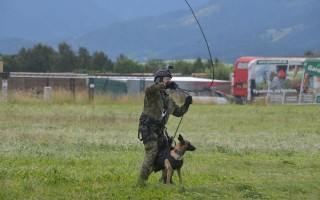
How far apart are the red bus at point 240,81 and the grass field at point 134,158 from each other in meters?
18.9

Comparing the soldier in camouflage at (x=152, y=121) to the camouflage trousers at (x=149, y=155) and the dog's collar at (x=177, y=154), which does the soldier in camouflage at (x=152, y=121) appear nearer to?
the camouflage trousers at (x=149, y=155)

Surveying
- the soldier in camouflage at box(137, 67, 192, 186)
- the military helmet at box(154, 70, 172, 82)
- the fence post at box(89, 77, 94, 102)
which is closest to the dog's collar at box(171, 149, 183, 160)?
the soldier in camouflage at box(137, 67, 192, 186)

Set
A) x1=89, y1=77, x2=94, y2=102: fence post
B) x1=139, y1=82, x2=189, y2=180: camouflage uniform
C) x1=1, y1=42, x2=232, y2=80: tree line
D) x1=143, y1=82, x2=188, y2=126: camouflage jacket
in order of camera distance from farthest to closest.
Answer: x1=1, y1=42, x2=232, y2=80: tree line, x1=89, y1=77, x2=94, y2=102: fence post, x1=139, y1=82, x2=189, y2=180: camouflage uniform, x1=143, y1=82, x2=188, y2=126: camouflage jacket

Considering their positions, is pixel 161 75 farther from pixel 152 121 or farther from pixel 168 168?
pixel 168 168

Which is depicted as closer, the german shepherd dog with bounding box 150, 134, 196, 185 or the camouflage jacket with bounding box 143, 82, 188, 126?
the camouflage jacket with bounding box 143, 82, 188, 126

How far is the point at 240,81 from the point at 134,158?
35.0 meters

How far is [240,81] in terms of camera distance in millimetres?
49812

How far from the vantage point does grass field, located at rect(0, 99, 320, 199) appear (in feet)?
35.4

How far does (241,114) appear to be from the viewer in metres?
32.5

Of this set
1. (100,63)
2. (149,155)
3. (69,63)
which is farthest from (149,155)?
(100,63)

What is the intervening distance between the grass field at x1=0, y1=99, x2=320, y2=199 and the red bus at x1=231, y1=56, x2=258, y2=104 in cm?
1890

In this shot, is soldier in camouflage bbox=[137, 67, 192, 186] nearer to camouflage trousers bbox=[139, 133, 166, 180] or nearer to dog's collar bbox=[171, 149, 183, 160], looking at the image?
camouflage trousers bbox=[139, 133, 166, 180]

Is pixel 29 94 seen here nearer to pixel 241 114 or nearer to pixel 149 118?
pixel 241 114

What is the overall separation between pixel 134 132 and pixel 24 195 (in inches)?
490
